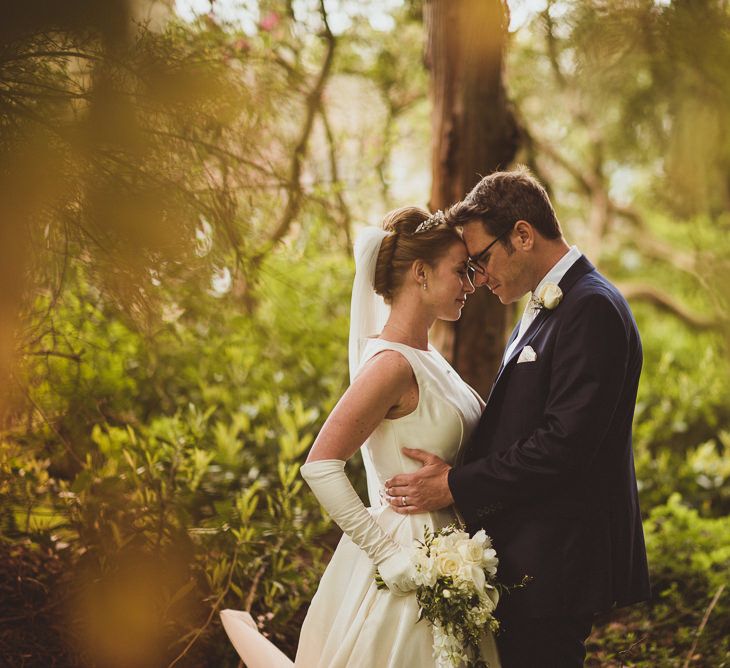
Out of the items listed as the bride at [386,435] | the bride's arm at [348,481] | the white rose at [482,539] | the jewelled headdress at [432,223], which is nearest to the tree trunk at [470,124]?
the bride at [386,435]

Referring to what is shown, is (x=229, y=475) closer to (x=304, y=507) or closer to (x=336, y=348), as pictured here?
(x=304, y=507)

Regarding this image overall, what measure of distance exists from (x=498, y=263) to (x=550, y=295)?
9.6 inches

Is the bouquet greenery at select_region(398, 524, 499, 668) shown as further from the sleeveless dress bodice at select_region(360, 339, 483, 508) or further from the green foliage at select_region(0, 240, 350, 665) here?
the green foliage at select_region(0, 240, 350, 665)

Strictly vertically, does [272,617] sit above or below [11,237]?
below

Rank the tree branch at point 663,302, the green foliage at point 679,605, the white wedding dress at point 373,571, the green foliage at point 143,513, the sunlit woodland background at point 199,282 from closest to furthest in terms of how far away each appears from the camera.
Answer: the white wedding dress at point 373,571 < the sunlit woodland background at point 199,282 < the green foliage at point 143,513 < the green foliage at point 679,605 < the tree branch at point 663,302

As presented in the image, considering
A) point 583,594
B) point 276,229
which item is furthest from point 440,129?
point 583,594

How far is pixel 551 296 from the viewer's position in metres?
2.49

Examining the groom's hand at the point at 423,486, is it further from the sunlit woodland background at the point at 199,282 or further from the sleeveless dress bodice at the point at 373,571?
the sunlit woodland background at the point at 199,282

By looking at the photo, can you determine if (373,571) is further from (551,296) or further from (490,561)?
(551,296)

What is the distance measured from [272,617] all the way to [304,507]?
3.59 feet

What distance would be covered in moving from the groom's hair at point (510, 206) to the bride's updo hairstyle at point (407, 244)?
117 mm

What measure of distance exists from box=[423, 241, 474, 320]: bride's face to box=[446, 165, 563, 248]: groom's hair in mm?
133

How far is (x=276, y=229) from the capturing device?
13.1ft

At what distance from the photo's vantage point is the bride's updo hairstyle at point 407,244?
271 centimetres
